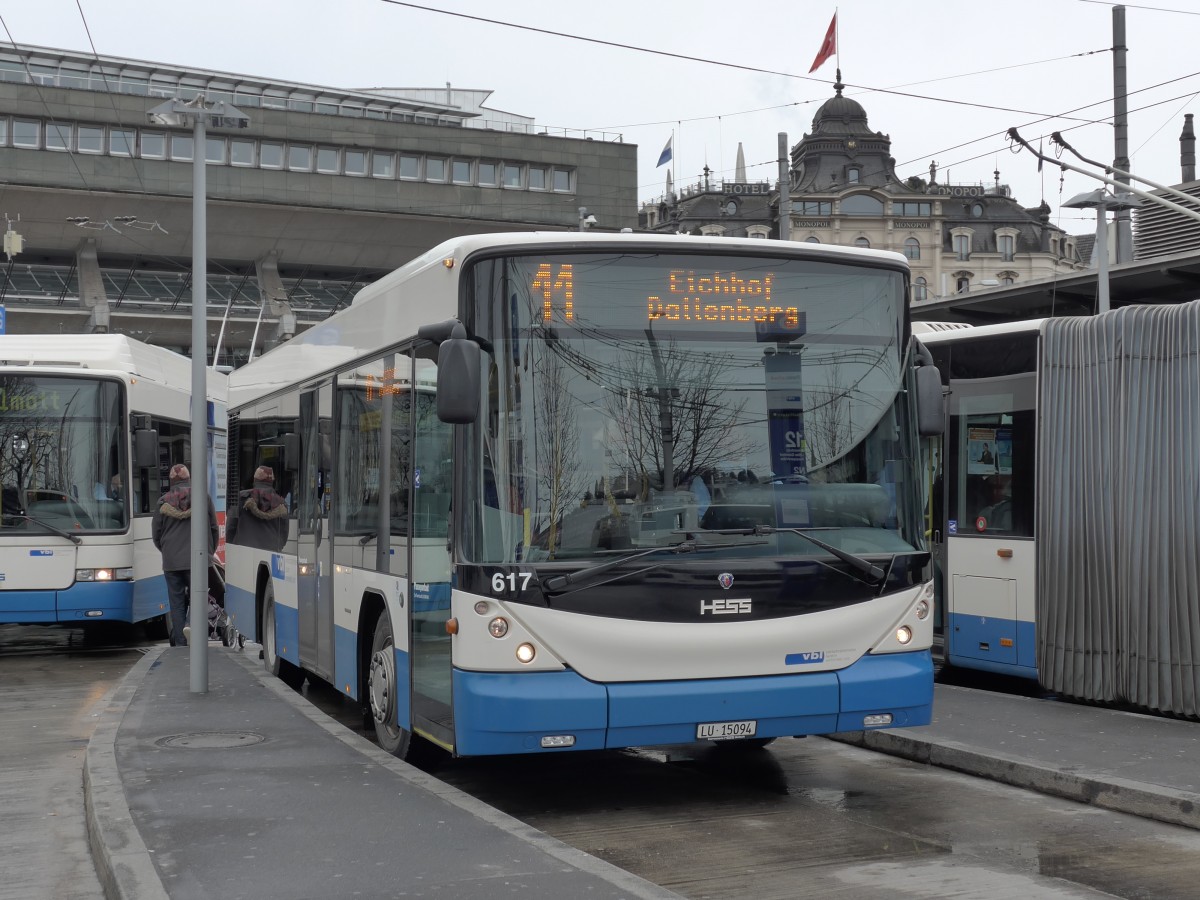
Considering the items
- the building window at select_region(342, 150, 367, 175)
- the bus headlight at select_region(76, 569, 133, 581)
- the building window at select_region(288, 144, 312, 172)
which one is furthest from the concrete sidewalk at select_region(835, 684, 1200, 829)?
the building window at select_region(342, 150, 367, 175)

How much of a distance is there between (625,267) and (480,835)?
111 inches

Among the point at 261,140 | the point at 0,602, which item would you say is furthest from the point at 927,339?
the point at 261,140

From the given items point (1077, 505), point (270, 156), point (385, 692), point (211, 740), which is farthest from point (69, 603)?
point (270, 156)

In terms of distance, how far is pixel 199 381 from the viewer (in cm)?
1156

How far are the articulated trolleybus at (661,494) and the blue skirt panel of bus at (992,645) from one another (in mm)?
3493

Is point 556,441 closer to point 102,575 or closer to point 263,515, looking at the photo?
point 263,515

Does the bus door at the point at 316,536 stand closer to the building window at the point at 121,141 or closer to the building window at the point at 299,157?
the building window at the point at 121,141

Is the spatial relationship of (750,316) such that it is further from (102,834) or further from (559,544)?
(102,834)

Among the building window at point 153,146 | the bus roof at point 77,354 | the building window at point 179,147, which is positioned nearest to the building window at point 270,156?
the building window at point 179,147

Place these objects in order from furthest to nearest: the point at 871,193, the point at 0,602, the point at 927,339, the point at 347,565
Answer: the point at 871,193 → the point at 0,602 → the point at 927,339 → the point at 347,565

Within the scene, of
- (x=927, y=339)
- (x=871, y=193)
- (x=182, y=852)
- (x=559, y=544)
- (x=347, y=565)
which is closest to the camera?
(x=182, y=852)

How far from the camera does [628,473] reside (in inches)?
287

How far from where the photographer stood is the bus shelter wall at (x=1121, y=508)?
10.0 meters

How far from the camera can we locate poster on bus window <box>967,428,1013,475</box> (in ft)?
37.7
